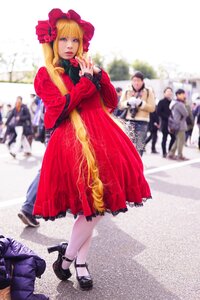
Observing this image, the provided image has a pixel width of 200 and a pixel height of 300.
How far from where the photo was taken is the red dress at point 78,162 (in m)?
2.39

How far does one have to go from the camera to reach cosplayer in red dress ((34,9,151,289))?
239 cm

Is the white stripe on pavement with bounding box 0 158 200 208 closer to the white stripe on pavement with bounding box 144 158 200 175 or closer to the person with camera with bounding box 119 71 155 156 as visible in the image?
the white stripe on pavement with bounding box 144 158 200 175

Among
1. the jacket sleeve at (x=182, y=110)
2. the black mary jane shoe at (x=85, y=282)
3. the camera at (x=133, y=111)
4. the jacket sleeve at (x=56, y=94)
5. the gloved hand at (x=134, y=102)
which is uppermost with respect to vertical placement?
the jacket sleeve at (x=56, y=94)

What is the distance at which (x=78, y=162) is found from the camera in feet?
7.83

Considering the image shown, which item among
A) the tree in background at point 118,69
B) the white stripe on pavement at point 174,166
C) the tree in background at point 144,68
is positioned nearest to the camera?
the white stripe on pavement at point 174,166

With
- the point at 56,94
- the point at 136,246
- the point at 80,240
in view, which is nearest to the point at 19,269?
the point at 80,240

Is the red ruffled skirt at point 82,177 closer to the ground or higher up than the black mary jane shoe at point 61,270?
higher up

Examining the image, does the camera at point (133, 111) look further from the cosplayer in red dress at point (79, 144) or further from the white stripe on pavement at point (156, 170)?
the cosplayer in red dress at point (79, 144)

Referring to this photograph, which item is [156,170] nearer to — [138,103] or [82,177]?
[138,103]

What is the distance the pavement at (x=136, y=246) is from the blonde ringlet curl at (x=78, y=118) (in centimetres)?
65

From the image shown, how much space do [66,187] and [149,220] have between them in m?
2.05

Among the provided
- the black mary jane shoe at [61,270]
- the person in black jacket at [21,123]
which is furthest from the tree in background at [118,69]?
the black mary jane shoe at [61,270]

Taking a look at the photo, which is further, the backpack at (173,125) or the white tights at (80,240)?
the backpack at (173,125)

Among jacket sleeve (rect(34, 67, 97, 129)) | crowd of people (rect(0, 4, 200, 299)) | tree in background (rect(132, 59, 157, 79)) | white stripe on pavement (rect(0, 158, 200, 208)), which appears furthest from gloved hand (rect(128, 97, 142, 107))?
tree in background (rect(132, 59, 157, 79))
